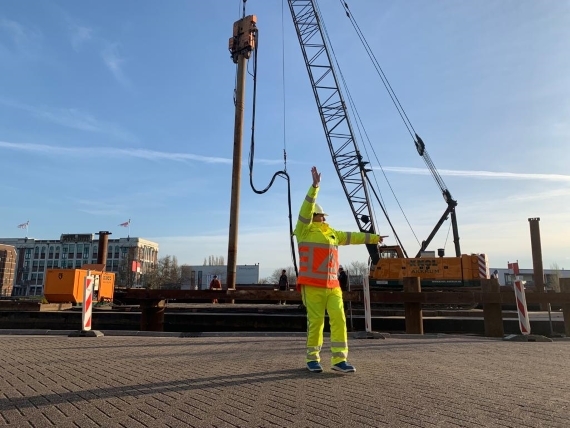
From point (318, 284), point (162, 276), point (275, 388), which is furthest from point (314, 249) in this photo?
point (162, 276)

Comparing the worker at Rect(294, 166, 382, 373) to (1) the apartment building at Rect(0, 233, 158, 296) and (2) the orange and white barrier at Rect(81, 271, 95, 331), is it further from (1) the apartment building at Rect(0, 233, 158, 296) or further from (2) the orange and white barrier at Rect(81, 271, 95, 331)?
(1) the apartment building at Rect(0, 233, 158, 296)

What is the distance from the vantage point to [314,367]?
15.2 ft

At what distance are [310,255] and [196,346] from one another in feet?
10.6

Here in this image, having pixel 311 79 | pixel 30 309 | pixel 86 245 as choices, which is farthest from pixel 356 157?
pixel 86 245

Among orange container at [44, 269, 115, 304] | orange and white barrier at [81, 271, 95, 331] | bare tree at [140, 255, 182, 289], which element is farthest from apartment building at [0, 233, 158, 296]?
orange and white barrier at [81, 271, 95, 331]

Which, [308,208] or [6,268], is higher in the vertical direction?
[6,268]

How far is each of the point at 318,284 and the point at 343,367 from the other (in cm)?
92

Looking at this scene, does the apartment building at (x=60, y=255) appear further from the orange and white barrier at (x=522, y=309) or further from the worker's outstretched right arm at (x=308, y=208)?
the worker's outstretched right arm at (x=308, y=208)

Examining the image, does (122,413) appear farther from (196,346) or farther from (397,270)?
(397,270)

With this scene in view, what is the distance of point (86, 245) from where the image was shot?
109 m

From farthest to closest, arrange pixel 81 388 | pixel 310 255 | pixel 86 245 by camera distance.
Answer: pixel 86 245 → pixel 310 255 → pixel 81 388

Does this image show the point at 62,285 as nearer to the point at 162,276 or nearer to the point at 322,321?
the point at 322,321

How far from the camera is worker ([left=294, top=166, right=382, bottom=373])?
15.4 ft

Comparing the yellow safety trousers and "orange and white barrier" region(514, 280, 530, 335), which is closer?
the yellow safety trousers
